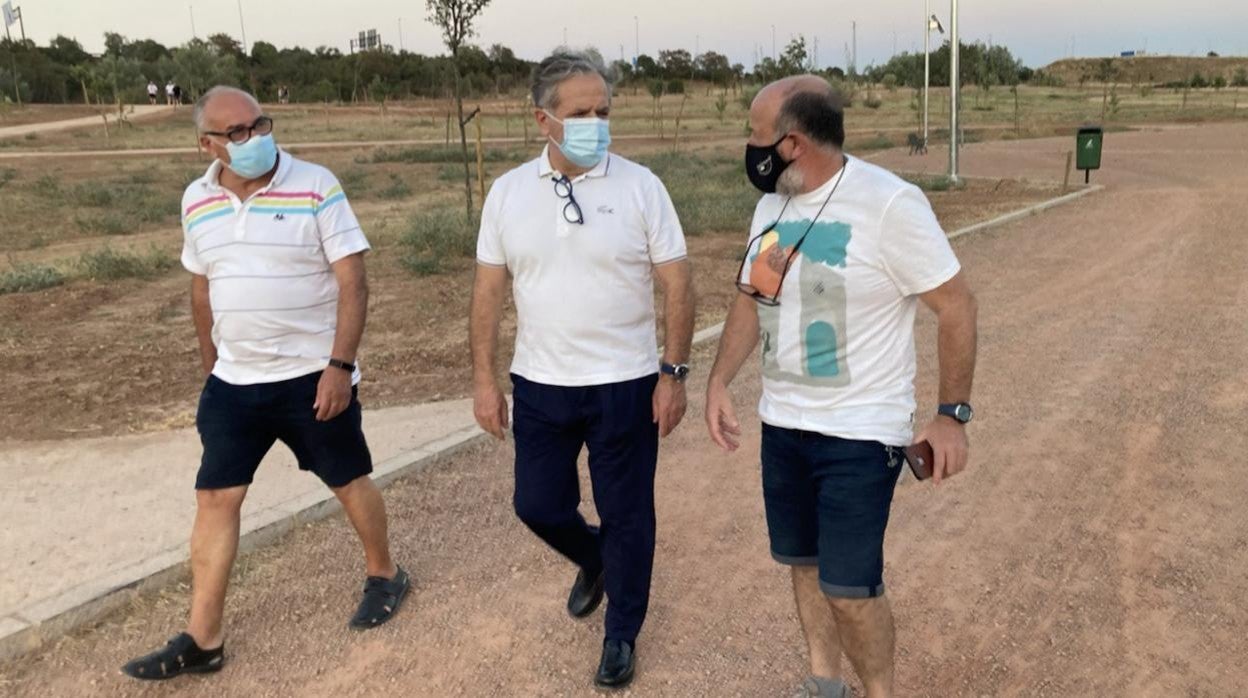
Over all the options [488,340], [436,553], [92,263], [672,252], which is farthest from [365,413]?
[92,263]

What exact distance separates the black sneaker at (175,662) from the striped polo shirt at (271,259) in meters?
0.86

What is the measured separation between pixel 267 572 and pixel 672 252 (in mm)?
2136

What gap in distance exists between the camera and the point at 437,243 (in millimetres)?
11516

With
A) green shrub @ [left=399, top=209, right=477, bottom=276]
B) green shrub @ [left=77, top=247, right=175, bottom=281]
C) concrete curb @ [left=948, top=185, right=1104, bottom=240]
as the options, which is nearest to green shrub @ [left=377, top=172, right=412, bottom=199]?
green shrub @ [left=399, top=209, right=477, bottom=276]

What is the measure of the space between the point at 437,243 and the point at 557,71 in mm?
8794

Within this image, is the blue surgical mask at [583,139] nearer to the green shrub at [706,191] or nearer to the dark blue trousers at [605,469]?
the dark blue trousers at [605,469]

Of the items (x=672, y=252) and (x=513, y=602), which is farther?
(x=513, y=602)

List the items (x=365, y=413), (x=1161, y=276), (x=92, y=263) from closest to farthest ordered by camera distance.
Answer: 1. (x=365, y=413)
2. (x=1161, y=276)
3. (x=92, y=263)

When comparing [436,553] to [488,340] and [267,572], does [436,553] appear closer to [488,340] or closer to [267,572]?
[267,572]

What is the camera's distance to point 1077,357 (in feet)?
22.2

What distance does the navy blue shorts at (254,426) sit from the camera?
326 cm

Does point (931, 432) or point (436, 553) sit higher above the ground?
point (931, 432)

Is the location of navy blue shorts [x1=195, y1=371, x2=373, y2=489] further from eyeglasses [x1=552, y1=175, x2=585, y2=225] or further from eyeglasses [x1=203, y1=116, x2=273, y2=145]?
eyeglasses [x1=552, y1=175, x2=585, y2=225]

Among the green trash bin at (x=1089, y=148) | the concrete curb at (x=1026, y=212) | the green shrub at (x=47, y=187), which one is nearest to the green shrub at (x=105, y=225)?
the green shrub at (x=47, y=187)
